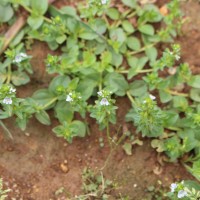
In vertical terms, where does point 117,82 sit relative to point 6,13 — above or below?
below

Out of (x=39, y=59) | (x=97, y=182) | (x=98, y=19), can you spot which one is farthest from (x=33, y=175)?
(x=98, y=19)

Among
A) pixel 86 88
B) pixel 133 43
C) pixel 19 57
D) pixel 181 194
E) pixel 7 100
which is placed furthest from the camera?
pixel 133 43

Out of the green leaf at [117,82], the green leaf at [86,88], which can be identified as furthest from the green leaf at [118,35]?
the green leaf at [86,88]

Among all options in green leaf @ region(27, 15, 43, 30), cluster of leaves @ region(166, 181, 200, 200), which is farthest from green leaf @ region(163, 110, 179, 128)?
green leaf @ region(27, 15, 43, 30)

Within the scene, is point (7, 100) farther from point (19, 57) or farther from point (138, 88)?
point (138, 88)

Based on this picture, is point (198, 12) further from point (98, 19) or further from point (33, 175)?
point (33, 175)

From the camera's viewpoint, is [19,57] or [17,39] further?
[17,39]

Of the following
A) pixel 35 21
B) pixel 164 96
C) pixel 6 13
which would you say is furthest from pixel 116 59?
pixel 6 13
